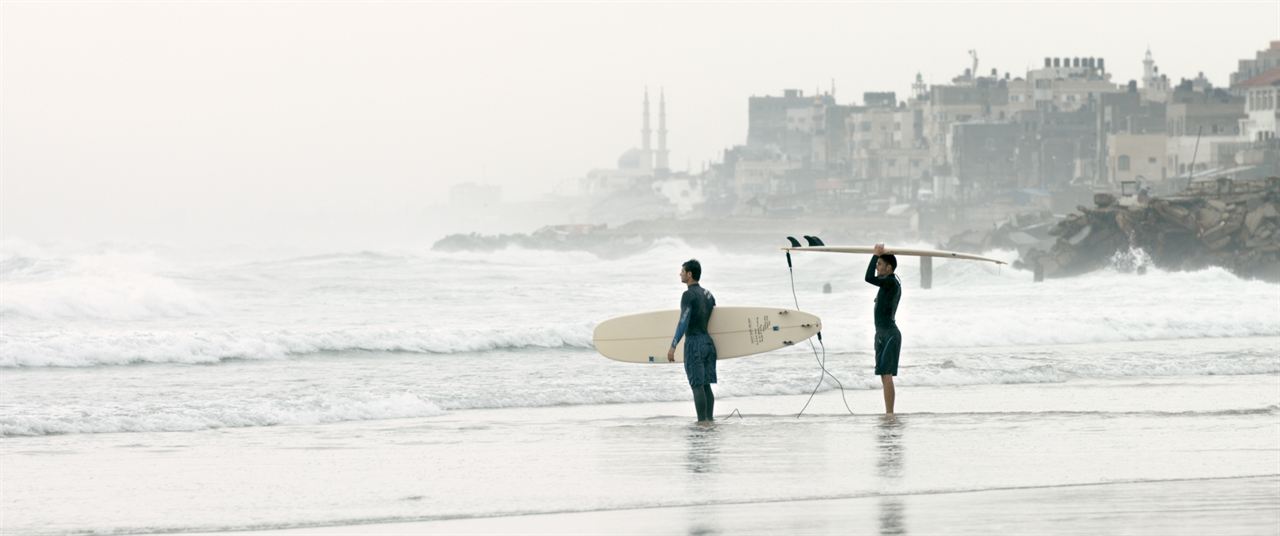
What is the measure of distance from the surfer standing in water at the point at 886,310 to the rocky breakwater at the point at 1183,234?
134 feet

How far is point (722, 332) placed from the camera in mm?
13859


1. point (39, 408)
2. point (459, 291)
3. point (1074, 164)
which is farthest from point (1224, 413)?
point (1074, 164)

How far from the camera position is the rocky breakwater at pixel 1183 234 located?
5259 centimetres

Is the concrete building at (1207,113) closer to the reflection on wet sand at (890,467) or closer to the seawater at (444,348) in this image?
the seawater at (444,348)

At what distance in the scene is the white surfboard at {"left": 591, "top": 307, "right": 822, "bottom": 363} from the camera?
1379 centimetres

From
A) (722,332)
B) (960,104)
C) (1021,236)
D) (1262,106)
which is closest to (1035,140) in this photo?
(960,104)

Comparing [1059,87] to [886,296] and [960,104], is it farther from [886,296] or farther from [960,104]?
[886,296]

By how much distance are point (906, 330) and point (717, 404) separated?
10.3 meters

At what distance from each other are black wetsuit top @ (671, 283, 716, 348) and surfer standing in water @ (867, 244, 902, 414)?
1.25 metres

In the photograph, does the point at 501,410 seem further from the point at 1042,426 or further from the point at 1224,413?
the point at 1224,413

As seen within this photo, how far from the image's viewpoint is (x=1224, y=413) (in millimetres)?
13234

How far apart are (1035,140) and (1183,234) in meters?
60.8

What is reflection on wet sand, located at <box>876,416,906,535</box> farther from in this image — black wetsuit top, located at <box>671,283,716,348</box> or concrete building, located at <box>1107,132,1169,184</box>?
concrete building, located at <box>1107,132,1169,184</box>

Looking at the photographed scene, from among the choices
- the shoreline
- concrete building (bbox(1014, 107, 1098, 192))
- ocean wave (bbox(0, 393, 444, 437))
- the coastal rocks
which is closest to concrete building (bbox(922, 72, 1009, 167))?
concrete building (bbox(1014, 107, 1098, 192))
